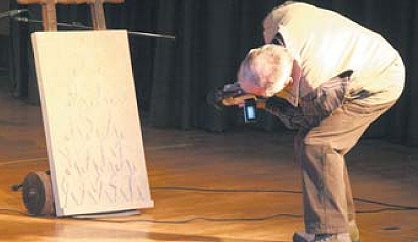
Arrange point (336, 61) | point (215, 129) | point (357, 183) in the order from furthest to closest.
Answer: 1. point (215, 129)
2. point (357, 183)
3. point (336, 61)

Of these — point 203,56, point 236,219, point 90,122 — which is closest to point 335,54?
point 236,219

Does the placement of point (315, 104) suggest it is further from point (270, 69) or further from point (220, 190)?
point (220, 190)

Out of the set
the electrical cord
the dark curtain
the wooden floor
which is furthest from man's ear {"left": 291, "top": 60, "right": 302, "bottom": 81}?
the dark curtain

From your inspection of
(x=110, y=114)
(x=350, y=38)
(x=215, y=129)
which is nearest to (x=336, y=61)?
(x=350, y=38)

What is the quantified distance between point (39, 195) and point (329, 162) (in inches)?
50.1

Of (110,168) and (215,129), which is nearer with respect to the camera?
(110,168)

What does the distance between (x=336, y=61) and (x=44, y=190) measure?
1355 millimetres

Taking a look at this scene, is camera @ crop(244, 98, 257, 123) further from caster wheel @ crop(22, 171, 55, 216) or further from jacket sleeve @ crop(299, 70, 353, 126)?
caster wheel @ crop(22, 171, 55, 216)

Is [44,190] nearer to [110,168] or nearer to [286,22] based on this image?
[110,168]

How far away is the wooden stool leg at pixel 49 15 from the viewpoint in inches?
160

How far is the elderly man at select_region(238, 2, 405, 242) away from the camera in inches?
131

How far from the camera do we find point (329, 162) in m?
3.44

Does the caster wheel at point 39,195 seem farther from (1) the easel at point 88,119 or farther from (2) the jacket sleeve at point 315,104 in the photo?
(2) the jacket sleeve at point 315,104

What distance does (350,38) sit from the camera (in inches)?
135
